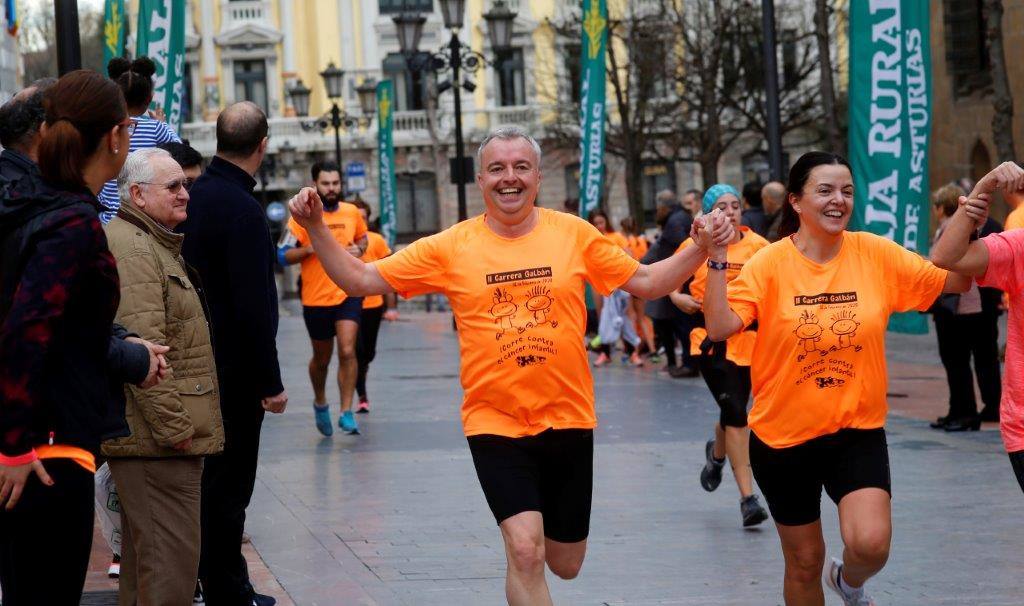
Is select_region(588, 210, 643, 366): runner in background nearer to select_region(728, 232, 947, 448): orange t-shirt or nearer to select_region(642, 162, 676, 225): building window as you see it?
select_region(728, 232, 947, 448): orange t-shirt

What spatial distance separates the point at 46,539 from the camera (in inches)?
163

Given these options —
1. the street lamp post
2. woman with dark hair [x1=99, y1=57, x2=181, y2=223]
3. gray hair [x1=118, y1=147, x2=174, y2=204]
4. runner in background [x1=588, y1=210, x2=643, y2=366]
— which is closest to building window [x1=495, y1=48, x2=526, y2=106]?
the street lamp post

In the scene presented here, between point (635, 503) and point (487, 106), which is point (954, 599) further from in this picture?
point (487, 106)

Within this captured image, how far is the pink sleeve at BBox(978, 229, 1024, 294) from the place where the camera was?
5676 mm

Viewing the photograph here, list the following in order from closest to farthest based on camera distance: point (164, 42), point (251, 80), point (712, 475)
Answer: point (712, 475) → point (164, 42) → point (251, 80)

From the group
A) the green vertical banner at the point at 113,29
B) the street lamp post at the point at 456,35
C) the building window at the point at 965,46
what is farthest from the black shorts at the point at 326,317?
the building window at the point at 965,46

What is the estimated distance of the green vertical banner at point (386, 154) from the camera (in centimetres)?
3803

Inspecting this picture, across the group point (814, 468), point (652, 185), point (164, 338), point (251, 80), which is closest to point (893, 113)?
point (814, 468)

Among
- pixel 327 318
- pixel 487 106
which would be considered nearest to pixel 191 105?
pixel 487 106

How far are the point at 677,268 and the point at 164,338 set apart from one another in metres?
1.81

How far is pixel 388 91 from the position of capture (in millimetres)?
38594

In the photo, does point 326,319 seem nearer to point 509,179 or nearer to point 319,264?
point 319,264

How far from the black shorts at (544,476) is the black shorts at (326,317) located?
7579 millimetres

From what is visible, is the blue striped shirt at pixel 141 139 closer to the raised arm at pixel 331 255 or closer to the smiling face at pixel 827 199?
the raised arm at pixel 331 255
